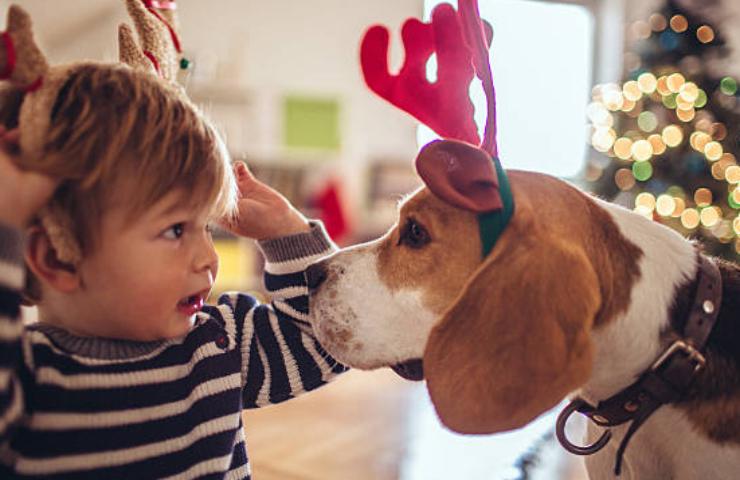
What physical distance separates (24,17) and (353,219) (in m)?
5.04

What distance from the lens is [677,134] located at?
11.8 feet

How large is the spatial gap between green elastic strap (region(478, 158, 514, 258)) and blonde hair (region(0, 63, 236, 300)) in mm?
389

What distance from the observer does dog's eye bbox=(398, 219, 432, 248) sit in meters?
1.07

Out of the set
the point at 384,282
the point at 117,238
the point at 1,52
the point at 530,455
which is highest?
the point at 1,52

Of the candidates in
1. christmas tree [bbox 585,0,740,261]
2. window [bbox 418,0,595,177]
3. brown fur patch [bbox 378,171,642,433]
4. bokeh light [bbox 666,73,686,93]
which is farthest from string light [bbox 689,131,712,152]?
brown fur patch [bbox 378,171,642,433]

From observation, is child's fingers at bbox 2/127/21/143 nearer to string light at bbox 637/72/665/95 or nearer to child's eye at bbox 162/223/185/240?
child's eye at bbox 162/223/185/240

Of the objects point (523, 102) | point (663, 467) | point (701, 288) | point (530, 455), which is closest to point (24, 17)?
point (701, 288)

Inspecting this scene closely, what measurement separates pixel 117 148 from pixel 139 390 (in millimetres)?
328

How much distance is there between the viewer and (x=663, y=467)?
41.2 inches

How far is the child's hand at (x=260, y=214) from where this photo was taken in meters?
1.19

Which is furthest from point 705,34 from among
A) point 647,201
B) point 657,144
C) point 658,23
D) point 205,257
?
point 205,257

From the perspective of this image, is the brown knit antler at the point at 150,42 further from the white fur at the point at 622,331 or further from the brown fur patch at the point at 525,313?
the brown fur patch at the point at 525,313

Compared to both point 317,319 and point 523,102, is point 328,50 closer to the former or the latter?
point 523,102

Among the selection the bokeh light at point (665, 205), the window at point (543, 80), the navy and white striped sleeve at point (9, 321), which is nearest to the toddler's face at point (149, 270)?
the navy and white striped sleeve at point (9, 321)
